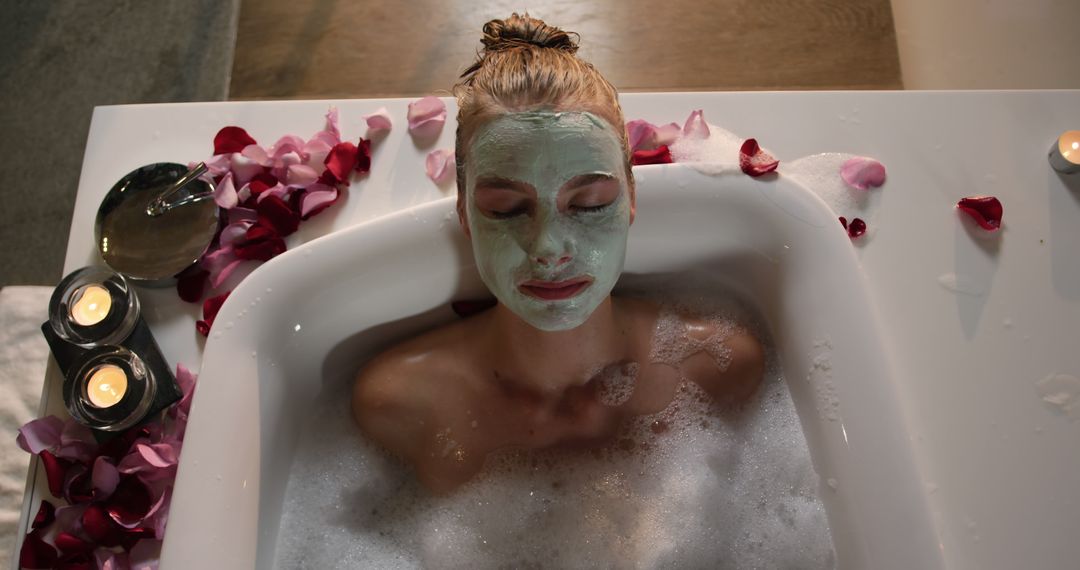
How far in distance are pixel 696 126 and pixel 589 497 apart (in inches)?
24.2

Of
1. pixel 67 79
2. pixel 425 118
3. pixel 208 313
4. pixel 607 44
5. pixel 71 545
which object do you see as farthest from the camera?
pixel 67 79

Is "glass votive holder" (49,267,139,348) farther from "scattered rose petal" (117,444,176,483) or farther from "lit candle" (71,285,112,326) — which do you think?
"scattered rose petal" (117,444,176,483)

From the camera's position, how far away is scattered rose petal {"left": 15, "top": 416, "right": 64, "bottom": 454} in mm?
1192

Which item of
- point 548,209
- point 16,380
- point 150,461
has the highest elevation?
point 548,209

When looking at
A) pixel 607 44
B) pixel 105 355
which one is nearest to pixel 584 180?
pixel 105 355

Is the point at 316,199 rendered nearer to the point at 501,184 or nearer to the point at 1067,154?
the point at 501,184

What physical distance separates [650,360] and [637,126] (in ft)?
1.22

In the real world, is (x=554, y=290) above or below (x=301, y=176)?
above

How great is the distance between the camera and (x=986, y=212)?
1.32 metres

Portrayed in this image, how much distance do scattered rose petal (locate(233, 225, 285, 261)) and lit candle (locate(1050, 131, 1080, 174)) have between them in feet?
4.09

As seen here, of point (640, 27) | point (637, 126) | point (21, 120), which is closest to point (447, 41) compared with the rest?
point (640, 27)

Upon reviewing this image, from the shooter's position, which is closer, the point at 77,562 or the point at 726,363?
the point at 77,562

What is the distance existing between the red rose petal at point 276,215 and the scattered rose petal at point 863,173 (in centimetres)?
88

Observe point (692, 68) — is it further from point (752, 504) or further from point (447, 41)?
point (752, 504)
